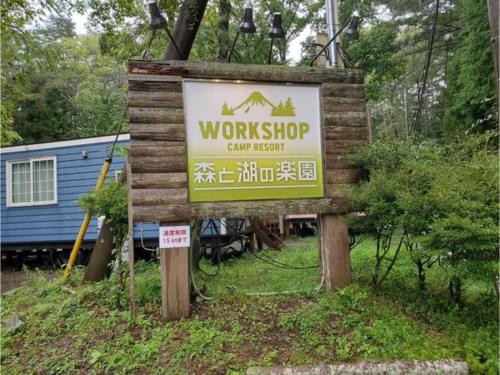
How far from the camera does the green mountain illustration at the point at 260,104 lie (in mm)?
3758

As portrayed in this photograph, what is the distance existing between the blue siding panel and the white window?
0.41ft

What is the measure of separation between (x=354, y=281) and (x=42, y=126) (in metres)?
18.7

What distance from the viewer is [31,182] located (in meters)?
8.64

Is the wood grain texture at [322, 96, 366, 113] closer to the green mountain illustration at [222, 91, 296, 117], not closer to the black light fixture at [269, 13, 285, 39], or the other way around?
the green mountain illustration at [222, 91, 296, 117]

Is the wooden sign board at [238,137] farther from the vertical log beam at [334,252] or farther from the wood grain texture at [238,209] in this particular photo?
the vertical log beam at [334,252]

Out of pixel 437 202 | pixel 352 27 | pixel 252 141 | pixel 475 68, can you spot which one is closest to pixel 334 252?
pixel 437 202

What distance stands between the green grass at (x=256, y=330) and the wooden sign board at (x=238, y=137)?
1.01 meters

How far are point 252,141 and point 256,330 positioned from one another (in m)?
1.90

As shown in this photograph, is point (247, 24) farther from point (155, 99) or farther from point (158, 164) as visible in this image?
point (158, 164)

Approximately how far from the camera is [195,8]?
4.96m

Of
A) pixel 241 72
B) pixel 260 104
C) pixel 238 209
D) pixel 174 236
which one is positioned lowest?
pixel 174 236

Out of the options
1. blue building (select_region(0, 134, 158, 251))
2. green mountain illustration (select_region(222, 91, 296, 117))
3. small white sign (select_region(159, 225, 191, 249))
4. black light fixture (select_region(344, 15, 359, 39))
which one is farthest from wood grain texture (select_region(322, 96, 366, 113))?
blue building (select_region(0, 134, 158, 251))

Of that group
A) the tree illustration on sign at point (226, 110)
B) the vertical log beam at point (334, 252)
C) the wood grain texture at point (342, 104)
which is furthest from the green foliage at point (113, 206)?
the wood grain texture at point (342, 104)

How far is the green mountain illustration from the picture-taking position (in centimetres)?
376
